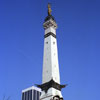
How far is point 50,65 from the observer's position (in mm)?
43594

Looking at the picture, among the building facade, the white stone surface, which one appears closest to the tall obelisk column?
the white stone surface

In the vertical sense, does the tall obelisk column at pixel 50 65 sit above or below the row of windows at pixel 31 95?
below

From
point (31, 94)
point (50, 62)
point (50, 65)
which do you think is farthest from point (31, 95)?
point (50, 65)

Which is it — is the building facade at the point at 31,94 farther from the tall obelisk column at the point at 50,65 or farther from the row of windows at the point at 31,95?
→ the tall obelisk column at the point at 50,65

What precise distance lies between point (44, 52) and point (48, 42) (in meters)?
2.93

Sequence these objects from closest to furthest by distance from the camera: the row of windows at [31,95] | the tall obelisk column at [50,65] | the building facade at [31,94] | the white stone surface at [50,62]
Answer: the white stone surface at [50,62], the tall obelisk column at [50,65], the row of windows at [31,95], the building facade at [31,94]

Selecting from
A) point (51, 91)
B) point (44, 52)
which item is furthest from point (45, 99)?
point (44, 52)

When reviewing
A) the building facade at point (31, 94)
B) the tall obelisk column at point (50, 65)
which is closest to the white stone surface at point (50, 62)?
the tall obelisk column at point (50, 65)

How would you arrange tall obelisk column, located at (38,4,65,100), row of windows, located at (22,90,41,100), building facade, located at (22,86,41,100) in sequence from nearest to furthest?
tall obelisk column, located at (38,4,65,100), row of windows, located at (22,90,41,100), building facade, located at (22,86,41,100)

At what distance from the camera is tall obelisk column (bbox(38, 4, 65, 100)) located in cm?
4034

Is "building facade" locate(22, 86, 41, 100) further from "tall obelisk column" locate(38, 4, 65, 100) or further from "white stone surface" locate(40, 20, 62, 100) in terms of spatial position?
"white stone surface" locate(40, 20, 62, 100)

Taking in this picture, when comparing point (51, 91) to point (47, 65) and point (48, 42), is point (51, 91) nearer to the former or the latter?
point (47, 65)

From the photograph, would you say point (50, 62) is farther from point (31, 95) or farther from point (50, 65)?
point (31, 95)

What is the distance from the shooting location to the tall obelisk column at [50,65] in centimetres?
4034
